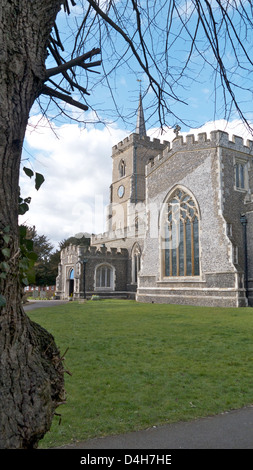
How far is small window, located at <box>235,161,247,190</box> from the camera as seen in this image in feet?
62.3

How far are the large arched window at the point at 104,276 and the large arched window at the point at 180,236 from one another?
919 cm

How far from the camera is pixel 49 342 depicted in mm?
1772

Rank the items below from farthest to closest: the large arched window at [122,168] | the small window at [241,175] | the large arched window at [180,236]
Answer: the large arched window at [122,168] < the large arched window at [180,236] < the small window at [241,175]

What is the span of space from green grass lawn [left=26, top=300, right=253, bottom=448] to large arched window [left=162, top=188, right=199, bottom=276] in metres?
10.8

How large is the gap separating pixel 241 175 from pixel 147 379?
16.5m

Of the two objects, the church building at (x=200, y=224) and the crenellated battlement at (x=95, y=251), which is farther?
the crenellated battlement at (x=95, y=251)

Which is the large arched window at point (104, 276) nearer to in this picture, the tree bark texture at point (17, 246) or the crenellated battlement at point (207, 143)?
the crenellated battlement at point (207, 143)

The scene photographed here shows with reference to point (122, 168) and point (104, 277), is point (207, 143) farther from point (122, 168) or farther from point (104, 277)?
point (122, 168)

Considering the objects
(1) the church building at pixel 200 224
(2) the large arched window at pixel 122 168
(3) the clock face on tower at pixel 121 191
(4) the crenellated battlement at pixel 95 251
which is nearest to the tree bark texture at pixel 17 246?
(1) the church building at pixel 200 224

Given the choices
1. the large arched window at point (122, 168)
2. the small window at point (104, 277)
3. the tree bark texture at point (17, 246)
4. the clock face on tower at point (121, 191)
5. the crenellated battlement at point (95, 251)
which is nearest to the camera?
the tree bark texture at point (17, 246)

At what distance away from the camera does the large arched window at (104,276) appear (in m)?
29.1

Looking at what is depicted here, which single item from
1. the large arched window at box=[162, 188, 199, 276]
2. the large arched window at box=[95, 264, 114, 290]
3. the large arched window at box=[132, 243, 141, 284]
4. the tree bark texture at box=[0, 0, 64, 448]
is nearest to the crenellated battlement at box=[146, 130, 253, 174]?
the large arched window at box=[162, 188, 199, 276]

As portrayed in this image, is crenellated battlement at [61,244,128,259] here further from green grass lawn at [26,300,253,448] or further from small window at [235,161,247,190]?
green grass lawn at [26,300,253,448]
